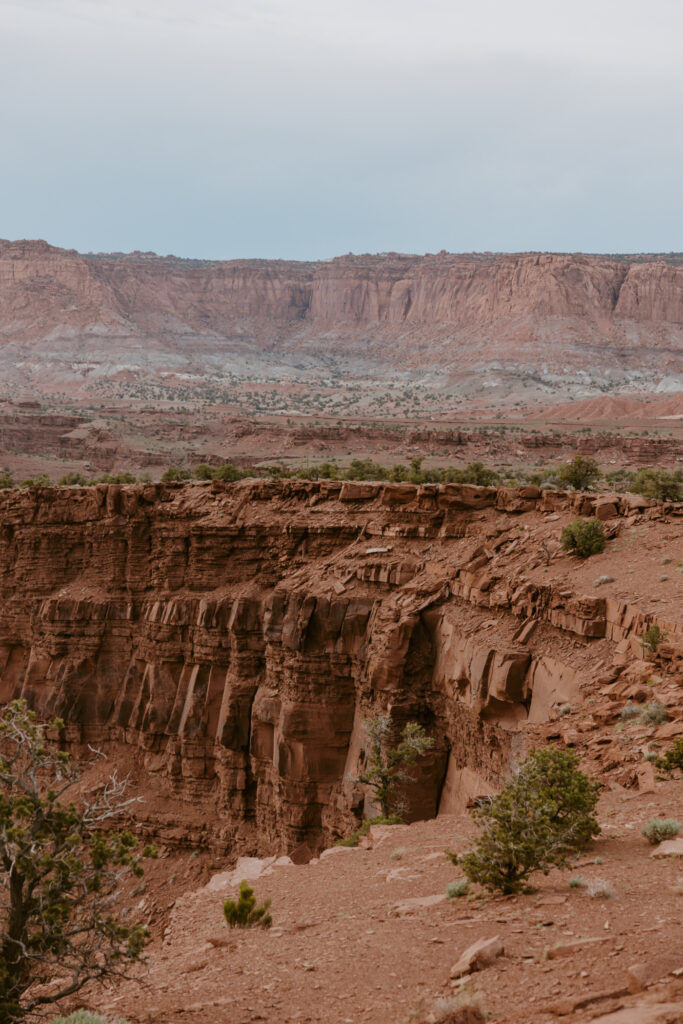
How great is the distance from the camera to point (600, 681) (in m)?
17.0

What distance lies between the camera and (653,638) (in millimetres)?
16547

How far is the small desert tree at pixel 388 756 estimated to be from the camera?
21438mm

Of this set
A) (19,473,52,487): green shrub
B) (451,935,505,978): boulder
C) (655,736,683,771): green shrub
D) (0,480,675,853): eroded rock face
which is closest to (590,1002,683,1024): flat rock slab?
(451,935,505,978): boulder

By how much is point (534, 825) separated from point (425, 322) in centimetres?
17971

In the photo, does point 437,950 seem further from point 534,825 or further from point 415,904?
point 534,825

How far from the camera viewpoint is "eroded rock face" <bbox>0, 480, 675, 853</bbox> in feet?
68.2

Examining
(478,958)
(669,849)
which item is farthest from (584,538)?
(478,958)

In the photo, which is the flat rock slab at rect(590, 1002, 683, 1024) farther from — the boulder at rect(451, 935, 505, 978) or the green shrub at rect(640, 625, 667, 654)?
the green shrub at rect(640, 625, 667, 654)

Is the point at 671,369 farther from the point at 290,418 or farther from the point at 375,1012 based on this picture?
the point at 375,1012

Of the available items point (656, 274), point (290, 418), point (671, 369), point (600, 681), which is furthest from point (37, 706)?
point (656, 274)

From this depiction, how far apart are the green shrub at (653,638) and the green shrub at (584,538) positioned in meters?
5.10

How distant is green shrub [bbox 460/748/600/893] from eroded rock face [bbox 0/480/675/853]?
236 inches

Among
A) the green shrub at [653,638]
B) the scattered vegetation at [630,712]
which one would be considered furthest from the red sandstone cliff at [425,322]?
the scattered vegetation at [630,712]

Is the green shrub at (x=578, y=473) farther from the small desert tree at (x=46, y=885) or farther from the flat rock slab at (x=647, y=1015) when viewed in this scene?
the flat rock slab at (x=647, y=1015)
